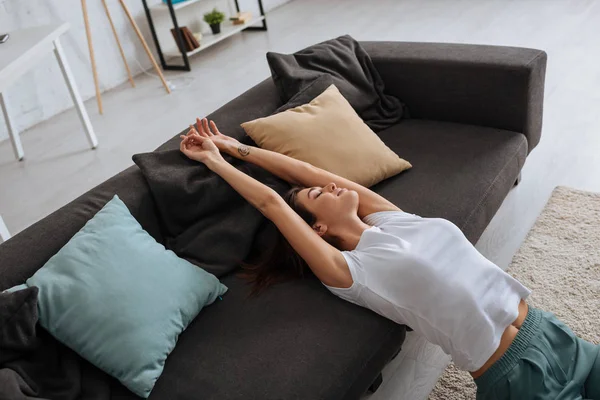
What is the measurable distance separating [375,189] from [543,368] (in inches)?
35.8

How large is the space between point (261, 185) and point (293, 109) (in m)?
0.50

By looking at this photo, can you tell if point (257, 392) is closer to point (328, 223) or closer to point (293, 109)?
point (328, 223)

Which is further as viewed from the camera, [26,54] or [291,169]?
[26,54]

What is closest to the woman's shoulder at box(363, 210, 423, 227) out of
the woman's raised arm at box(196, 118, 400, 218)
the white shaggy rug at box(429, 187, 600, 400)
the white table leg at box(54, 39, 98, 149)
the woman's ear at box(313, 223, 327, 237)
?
the woman's raised arm at box(196, 118, 400, 218)

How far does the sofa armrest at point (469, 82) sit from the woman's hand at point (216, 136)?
34.0 inches

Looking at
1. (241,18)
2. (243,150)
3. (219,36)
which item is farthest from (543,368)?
(241,18)

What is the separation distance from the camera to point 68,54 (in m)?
4.38

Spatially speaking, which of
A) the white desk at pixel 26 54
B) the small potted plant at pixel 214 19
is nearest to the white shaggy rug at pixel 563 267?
the white desk at pixel 26 54

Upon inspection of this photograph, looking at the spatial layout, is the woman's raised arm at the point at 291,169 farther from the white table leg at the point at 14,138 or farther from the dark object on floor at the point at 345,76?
the white table leg at the point at 14,138

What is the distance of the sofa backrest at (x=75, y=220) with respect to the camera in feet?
5.45

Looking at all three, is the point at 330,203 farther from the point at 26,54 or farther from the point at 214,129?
the point at 26,54

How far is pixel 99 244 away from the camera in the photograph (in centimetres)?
166

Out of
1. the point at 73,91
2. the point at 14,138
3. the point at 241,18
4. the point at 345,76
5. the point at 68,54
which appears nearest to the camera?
the point at 345,76

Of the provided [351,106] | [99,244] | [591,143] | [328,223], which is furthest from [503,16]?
[99,244]
